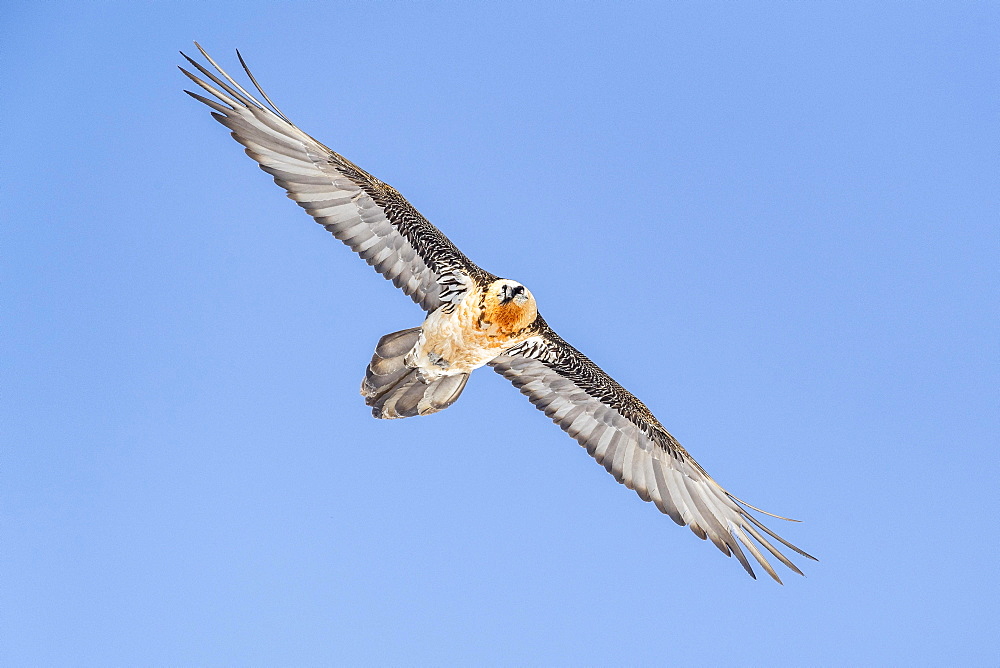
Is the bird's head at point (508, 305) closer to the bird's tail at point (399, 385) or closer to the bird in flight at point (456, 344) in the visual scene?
the bird in flight at point (456, 344)

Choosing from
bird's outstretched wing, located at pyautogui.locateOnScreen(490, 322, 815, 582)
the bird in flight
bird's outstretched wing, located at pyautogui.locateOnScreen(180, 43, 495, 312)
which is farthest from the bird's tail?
bird's outstretched wing, located at pyautogui.locateOnScreen(490, 322, 815, 582)

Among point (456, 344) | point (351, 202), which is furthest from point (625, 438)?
point (351, 202)

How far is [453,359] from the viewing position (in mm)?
8352

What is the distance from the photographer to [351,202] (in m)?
8.29

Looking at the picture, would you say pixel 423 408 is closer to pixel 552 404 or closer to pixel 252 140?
pixel 552 404

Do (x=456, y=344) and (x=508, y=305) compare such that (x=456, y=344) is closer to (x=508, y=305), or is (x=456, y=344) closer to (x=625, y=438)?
(x=508, y=305)

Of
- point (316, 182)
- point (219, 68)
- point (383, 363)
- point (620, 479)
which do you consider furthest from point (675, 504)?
point (219, 68)

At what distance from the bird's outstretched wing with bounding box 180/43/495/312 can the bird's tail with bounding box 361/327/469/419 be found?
59 centimetres

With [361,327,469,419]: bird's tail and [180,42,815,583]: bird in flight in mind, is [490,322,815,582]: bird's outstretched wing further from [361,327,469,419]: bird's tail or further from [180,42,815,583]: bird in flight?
[361,327,469,419]: bird's tail

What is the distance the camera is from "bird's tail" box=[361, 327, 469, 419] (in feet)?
27.6

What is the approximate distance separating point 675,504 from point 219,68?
6888 millimetres

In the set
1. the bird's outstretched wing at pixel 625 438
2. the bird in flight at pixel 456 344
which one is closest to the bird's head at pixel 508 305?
the bird in flight at pixel 456 344

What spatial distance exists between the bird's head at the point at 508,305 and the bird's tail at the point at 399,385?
36.9 inches

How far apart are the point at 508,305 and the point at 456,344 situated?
73 cm
